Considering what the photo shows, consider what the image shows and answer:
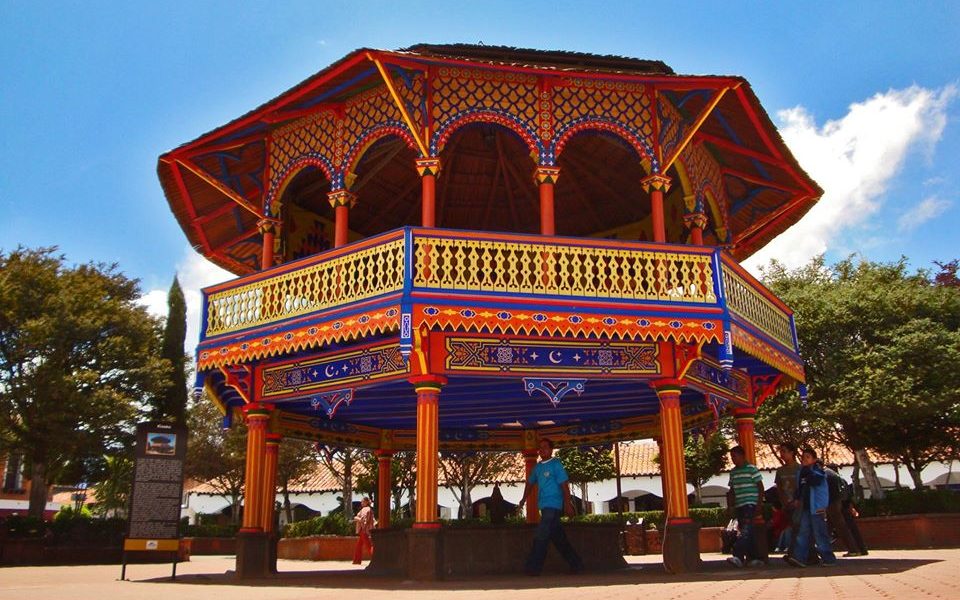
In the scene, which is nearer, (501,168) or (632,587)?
(632,587)

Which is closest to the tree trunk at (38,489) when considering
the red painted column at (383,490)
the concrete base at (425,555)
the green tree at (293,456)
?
the green tree at (293,456)

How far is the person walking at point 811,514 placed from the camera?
11.5 meters

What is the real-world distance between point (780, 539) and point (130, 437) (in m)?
23.3

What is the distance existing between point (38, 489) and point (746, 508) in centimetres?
2546

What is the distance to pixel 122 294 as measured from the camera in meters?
32.7

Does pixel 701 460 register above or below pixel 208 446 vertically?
below

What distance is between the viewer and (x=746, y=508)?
12.2 meters

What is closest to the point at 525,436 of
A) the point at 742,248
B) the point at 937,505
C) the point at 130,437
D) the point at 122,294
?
the point at 742,248

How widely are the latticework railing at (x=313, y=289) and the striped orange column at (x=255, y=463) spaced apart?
1664mm

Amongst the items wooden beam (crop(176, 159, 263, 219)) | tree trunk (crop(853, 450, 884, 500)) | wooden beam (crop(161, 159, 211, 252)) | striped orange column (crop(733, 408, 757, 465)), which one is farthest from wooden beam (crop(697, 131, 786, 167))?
tree trunk (crop(853, 450, 884, 500))

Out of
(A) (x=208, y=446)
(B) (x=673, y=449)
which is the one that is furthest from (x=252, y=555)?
(A) (x=208, y=446)

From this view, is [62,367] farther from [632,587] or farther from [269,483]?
[632,587]

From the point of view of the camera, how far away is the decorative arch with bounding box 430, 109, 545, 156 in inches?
535

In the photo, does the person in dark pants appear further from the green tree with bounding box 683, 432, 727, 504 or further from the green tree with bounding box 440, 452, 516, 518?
the green tree with bounding box 683, 432, 727, 504
